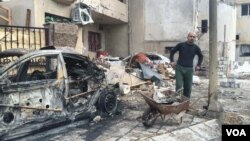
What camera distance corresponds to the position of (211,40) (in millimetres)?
7688

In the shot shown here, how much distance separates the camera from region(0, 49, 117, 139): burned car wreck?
17.7 feet

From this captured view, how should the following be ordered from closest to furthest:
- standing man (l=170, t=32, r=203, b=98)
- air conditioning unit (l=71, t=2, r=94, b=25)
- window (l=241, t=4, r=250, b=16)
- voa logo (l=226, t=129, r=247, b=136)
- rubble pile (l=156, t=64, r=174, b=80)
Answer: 1. voa logo (l=226, t=129, r=247, b=136)
2. standing man (l=170, t=32, r=203, b=98)
3. air conditioning unit (l=71, t=2, r=94, b=25)
4. rubble pile (l=156, t=64, r=174, b=80)
5. window (l=241, t=4, r=250, b=16)

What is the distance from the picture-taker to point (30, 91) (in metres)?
5.69

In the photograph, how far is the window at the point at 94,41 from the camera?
70.1ft

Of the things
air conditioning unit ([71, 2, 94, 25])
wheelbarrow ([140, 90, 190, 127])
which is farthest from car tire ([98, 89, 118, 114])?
air conditioning unit ([71, 2, 94, 25])

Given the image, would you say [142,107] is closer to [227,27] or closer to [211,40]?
[211,40]

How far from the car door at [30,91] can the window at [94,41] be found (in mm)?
14761

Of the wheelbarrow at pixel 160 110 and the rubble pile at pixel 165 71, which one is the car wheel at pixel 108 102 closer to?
the wheelbarrow at pixel 160 110

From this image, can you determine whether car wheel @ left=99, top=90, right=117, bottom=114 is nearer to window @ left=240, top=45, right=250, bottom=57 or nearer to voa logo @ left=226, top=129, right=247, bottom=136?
voa logo @ left=226, top=129, right=247, bottom=136

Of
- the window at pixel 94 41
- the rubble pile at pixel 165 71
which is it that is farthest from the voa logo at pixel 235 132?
the window at pixel 94 41

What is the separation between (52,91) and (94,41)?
16.3 m

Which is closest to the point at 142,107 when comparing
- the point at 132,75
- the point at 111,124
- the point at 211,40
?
the point at 111,124

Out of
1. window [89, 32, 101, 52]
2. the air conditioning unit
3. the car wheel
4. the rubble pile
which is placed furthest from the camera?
window [89, 32, 101, 52]

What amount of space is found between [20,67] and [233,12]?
21.1m
